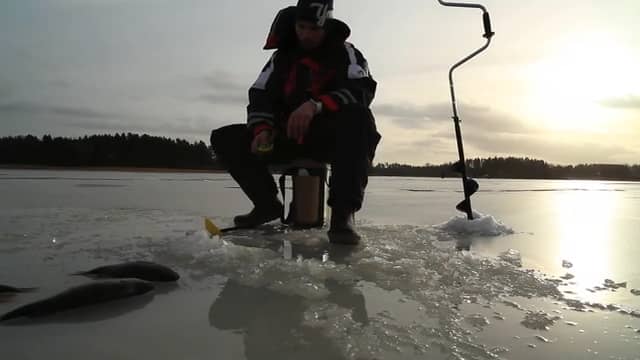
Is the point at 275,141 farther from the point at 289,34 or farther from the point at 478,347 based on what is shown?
the point at 478,347

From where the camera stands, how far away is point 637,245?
2.80 m

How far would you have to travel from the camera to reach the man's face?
2.90 m

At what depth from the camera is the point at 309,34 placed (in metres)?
2.94

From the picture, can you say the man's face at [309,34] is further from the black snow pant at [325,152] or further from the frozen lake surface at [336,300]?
the frozen lake surface at [336,300]

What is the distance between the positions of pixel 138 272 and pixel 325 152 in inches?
64.4

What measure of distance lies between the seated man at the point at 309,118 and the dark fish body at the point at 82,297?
1.26 meters

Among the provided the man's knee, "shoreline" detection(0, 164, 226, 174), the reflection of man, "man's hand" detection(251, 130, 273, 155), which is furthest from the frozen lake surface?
"shoreline" detection(0, 164, 226, 174)

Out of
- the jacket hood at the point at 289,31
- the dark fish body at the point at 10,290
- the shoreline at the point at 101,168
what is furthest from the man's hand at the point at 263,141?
the shoreline at the point at 101,168

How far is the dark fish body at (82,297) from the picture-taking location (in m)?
1.27

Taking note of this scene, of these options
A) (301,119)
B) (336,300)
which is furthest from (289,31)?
(336,300)

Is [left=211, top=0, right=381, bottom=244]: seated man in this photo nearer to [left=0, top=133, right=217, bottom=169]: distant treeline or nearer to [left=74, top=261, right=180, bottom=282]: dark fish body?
[left=74, top=261, right=180, bottom=282]: dark fish body

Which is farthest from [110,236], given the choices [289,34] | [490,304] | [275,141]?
[490,304]

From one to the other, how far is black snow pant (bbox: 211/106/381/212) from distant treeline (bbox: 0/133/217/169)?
3980cm

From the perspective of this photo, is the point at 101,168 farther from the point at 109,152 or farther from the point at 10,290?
the point at 10,290
